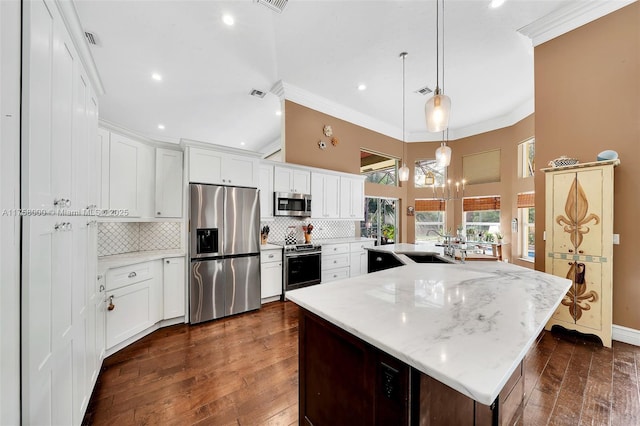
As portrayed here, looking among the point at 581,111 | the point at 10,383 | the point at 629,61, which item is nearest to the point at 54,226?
the point at 10,383

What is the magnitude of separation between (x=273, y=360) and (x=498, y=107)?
6.39m

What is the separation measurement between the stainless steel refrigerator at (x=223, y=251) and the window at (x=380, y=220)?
3.32m

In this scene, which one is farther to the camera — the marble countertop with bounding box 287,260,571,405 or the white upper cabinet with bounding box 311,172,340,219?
the white upper cabinet with bounding box 311,172,340,219

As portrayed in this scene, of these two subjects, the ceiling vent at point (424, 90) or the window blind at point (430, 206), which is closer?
the ceiling vent at point (424, 90)

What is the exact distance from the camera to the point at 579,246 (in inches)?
106

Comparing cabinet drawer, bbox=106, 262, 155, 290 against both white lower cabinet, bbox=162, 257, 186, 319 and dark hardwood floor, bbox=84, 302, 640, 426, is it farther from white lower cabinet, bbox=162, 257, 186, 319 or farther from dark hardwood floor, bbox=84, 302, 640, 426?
dark hardwood floor, bbox=84, 302, 640, 426

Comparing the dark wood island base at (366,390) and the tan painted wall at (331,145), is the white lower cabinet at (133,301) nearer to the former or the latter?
the dark wood island base at (366,390)

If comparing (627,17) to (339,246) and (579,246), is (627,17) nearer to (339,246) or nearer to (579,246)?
(579,246)

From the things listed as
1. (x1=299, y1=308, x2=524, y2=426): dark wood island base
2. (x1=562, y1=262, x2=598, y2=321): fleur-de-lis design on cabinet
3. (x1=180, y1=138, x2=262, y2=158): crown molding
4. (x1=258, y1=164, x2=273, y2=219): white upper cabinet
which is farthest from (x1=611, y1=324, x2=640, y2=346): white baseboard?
(x1=180, y1=138, x2=262, y2=158): crown molding

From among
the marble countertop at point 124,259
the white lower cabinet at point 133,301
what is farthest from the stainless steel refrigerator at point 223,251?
the white lower cabinet at point 133,301

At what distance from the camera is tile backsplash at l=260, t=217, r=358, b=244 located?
443 centimetres

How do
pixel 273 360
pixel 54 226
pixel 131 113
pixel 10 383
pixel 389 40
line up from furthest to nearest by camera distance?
pixel 131 113, pixel 389 40, pixel 273 360, pixel 54 226, pixel 10 383

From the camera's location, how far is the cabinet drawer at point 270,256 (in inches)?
147

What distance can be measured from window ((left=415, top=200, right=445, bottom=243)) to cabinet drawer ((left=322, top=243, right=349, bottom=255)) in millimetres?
2888
